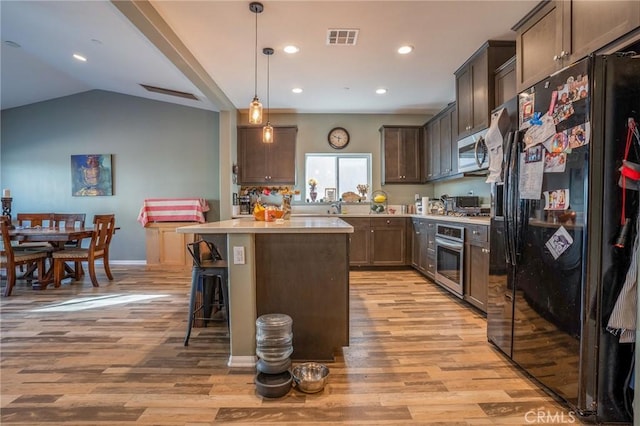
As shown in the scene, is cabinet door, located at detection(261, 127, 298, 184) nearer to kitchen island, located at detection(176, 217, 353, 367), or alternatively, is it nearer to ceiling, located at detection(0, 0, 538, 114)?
ceiling, located at detection(0, 0, 538, 114)

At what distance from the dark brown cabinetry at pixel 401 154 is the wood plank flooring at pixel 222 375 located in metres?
2.85

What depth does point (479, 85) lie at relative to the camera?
344 cm

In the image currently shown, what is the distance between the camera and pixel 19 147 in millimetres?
5949

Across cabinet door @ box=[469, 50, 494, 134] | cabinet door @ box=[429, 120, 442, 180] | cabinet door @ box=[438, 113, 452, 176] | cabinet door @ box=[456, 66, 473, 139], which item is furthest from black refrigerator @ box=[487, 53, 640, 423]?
cabinet door @ box=[429, 120, 442, 180]

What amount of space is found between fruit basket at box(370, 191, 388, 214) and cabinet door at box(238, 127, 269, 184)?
77.5 inches

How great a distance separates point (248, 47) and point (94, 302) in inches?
130

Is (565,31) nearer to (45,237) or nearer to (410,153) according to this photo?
(410,153)

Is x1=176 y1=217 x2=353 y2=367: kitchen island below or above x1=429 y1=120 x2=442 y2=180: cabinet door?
below

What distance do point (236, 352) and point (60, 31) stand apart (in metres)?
3.89

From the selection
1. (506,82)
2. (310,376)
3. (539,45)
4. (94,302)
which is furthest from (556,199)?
(94,302)

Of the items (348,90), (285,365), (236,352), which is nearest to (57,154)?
(348,90)

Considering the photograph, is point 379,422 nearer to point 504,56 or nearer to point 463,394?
point 463,394

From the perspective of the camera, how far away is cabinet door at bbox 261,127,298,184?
5641 millimetres

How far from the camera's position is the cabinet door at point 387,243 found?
5.17 metres
